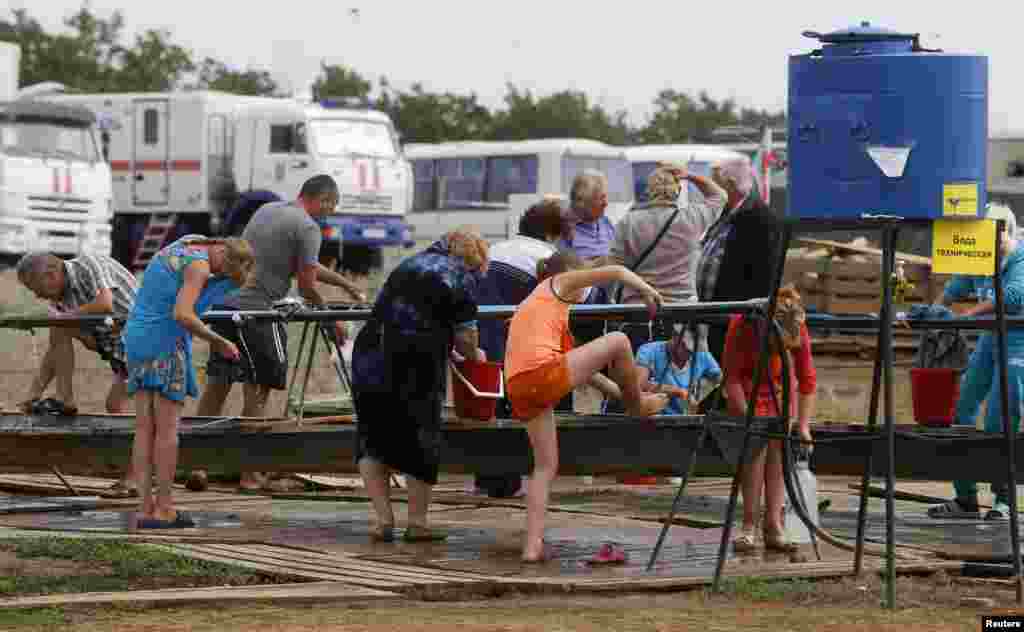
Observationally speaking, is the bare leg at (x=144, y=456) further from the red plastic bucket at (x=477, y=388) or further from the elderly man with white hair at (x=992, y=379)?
the elderly man with white hair at (x=992, y=379)

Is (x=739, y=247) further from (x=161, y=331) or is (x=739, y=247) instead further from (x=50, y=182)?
(x=50, y=182)

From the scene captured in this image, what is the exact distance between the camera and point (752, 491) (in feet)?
32.5

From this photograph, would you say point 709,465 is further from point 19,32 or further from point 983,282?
point 19,32

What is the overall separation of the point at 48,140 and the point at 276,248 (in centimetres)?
2097

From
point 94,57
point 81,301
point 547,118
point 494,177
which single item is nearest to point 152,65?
point 94,57

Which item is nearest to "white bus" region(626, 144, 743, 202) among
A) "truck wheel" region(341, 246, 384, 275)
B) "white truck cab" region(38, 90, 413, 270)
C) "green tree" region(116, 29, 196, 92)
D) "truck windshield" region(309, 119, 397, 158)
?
"truck wheel" region(341, 246, 384, 275)

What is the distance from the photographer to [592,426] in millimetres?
10602

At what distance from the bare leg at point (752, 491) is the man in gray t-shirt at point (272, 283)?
3.19 meters

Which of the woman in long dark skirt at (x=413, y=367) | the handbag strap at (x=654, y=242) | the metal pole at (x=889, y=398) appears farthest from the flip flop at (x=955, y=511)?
the metal pole at (x=889, y=398)

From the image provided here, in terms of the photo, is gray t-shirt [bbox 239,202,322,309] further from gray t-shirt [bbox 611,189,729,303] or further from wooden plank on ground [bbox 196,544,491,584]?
wooden plank on ground [bbox 196,544,491,584]

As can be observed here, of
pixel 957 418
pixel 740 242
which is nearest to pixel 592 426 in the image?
pixel 740 242

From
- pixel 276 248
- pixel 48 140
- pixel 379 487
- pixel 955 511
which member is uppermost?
pixel 48 140

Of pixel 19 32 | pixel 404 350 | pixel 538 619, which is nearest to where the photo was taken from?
pixel 538 619

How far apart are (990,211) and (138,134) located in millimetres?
28274
